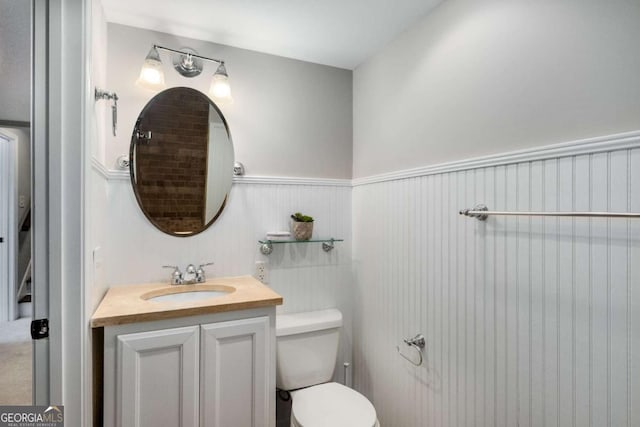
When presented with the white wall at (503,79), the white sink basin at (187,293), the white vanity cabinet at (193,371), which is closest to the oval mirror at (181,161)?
the white sink basin at (187,293)

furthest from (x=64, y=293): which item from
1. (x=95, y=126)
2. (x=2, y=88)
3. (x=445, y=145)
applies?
(x=445, y=145)

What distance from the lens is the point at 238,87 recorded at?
191cm

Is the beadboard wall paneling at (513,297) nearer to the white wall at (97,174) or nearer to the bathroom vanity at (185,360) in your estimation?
the bathroom vanity at (185,360)

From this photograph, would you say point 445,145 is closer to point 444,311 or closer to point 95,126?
point 444,311

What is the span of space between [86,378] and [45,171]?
28.7 inches

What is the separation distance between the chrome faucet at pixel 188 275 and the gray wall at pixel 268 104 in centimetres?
63

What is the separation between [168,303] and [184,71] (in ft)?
4.05

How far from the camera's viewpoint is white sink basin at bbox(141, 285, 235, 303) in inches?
64.6

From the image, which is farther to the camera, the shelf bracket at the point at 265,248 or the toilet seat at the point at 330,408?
the shelf bracket at the point at 265,248

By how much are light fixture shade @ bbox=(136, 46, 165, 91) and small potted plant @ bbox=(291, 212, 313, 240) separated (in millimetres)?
1024

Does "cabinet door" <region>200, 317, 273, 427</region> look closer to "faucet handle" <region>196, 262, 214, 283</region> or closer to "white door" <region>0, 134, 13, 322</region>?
"faucet handle" <region>196, 262, 214, 283</region>

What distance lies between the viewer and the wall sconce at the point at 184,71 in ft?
5.33

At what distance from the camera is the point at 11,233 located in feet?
3.49

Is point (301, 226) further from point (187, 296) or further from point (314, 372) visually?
point (314, 372)
